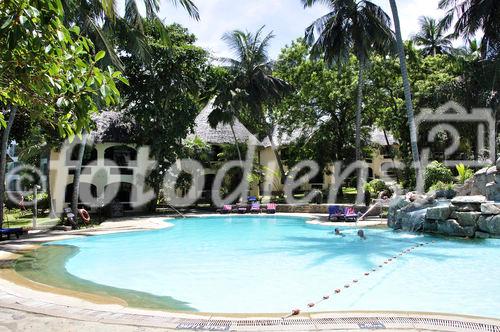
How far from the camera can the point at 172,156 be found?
1032 inches

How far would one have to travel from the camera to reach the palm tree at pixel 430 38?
113 feet

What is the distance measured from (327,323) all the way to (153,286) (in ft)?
16.0

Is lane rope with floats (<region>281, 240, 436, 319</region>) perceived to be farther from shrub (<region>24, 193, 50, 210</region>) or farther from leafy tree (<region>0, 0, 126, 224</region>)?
shrub (<region>24, 193, 50, 210</region>)

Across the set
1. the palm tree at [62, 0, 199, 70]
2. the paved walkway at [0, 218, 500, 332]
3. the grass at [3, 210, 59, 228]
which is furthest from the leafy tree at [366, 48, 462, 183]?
the paved walkway at [0, 218, 500, 332]

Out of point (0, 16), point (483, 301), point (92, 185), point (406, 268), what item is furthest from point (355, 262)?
point (92, 185)

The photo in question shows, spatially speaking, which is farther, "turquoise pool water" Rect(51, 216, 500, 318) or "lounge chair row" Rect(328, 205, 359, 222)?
"lounge chair row" Rect(328, 205, 359, 222)

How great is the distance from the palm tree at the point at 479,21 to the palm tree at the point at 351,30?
13.4 feet

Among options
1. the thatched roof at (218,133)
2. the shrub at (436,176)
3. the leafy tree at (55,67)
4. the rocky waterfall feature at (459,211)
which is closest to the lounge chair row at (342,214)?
the rocky waterfall feature at (459,211)

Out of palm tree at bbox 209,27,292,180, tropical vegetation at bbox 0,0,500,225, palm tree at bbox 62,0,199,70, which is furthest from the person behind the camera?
palm tree at bbox 209,27,292,180

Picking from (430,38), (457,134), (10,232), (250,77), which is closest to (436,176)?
(457,134)

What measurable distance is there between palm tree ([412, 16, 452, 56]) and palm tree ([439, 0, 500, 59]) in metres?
9.75

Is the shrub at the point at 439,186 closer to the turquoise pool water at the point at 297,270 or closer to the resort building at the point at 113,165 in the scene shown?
the turquoise pool water at the point at 297,270

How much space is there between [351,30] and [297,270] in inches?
661

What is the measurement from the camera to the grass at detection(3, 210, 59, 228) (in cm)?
1920
